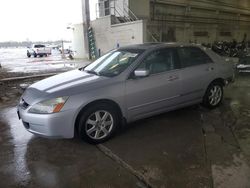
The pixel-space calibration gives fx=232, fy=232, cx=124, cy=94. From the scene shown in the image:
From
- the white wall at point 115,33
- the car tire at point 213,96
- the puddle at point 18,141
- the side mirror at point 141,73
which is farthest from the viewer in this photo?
the white wall at point 115,33

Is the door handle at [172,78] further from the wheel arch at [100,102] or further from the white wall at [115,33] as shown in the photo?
the white wall at [115,33]

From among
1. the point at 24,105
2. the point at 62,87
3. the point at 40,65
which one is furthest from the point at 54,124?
the point at 40,65

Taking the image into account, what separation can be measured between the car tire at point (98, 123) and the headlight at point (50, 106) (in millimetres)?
343

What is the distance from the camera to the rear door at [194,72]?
169 inches

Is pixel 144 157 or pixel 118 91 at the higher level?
pixel 118 91

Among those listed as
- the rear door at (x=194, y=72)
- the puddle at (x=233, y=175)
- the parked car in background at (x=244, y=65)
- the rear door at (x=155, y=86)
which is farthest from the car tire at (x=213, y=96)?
the parked car in background at (x=244, y=65)

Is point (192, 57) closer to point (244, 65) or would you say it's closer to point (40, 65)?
point (244, 65)

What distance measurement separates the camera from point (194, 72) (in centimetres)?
440

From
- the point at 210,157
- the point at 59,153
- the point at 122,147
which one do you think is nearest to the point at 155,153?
the point at 122,147

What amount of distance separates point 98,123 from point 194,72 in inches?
83.4

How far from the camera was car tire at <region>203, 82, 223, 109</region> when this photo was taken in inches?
189

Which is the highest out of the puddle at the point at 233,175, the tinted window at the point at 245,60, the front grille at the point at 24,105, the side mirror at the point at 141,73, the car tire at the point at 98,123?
the side mirror at the point at 141,73

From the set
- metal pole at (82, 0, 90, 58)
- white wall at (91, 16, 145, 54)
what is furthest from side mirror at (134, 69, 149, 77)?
metal pole at (82, 0, 90, 58)

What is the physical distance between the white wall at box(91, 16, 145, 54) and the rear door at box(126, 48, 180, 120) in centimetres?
961
